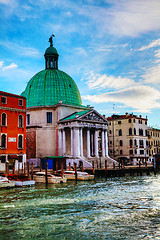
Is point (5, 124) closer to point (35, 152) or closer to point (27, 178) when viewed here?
point (27, 178)

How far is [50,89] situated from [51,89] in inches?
8.1

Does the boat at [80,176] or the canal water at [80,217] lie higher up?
the boat at [80,176]

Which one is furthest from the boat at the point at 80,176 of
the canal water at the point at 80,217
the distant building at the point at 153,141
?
the distant building at the point at 153,141

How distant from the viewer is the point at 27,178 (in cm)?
3300

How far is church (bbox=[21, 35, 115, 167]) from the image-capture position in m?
54.2

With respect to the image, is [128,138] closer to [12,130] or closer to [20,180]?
[12,130]

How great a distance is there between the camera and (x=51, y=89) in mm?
59562

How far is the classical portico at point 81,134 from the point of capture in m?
53.3

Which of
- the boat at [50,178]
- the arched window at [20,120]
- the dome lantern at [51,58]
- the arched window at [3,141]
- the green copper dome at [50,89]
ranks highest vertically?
the dome lantern at [51,58]

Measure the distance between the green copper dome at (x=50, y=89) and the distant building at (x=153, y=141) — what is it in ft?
73.5

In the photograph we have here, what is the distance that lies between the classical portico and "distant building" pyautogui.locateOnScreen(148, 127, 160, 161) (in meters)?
17.3

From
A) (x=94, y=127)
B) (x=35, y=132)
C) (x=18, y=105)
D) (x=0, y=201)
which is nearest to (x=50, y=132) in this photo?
(x=35, y=132)

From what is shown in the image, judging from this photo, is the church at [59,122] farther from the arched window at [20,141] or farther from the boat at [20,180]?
the boat at [20,180]

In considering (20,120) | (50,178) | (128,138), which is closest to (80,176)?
(50,178)
